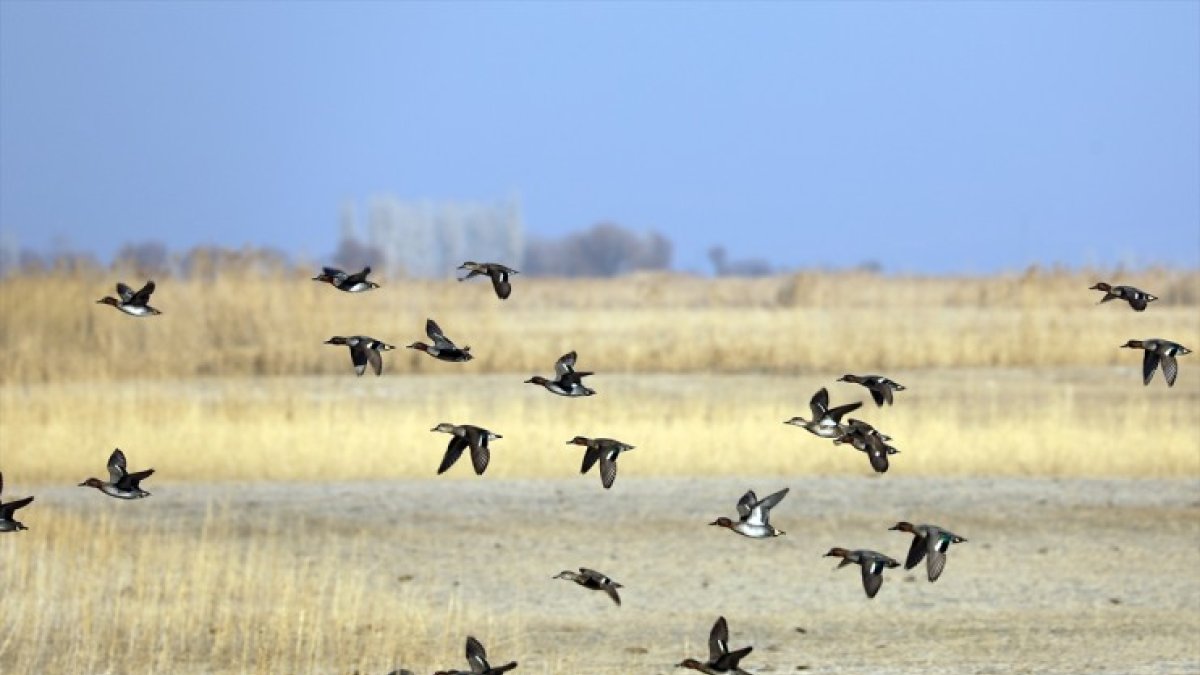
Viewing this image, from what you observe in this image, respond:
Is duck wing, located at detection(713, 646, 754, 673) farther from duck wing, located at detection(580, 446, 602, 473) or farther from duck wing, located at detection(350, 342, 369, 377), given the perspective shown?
duck wing, located at detection(350, 342, 369, 377)

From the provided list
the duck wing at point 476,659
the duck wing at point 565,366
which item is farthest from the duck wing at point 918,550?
the duck wing at point 476,659

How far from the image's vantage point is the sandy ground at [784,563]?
49.1ft

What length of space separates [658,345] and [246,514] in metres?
21.4

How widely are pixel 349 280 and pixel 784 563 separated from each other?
33.0 feet

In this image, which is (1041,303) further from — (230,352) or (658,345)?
(230,352)

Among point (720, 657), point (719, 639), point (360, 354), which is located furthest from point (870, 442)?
point (360, 354)

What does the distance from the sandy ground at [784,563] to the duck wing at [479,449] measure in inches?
213

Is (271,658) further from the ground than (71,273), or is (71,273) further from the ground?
(71,273)

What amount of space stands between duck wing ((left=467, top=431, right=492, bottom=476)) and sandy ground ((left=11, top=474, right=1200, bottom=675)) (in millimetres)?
5417

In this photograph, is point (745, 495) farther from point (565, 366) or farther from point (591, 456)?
point (565, 366)

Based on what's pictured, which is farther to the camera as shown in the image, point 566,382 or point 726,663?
point 566,382

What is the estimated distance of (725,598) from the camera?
17.2 m

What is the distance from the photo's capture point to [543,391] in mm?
34781

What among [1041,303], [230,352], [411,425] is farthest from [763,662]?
[1041,303]
